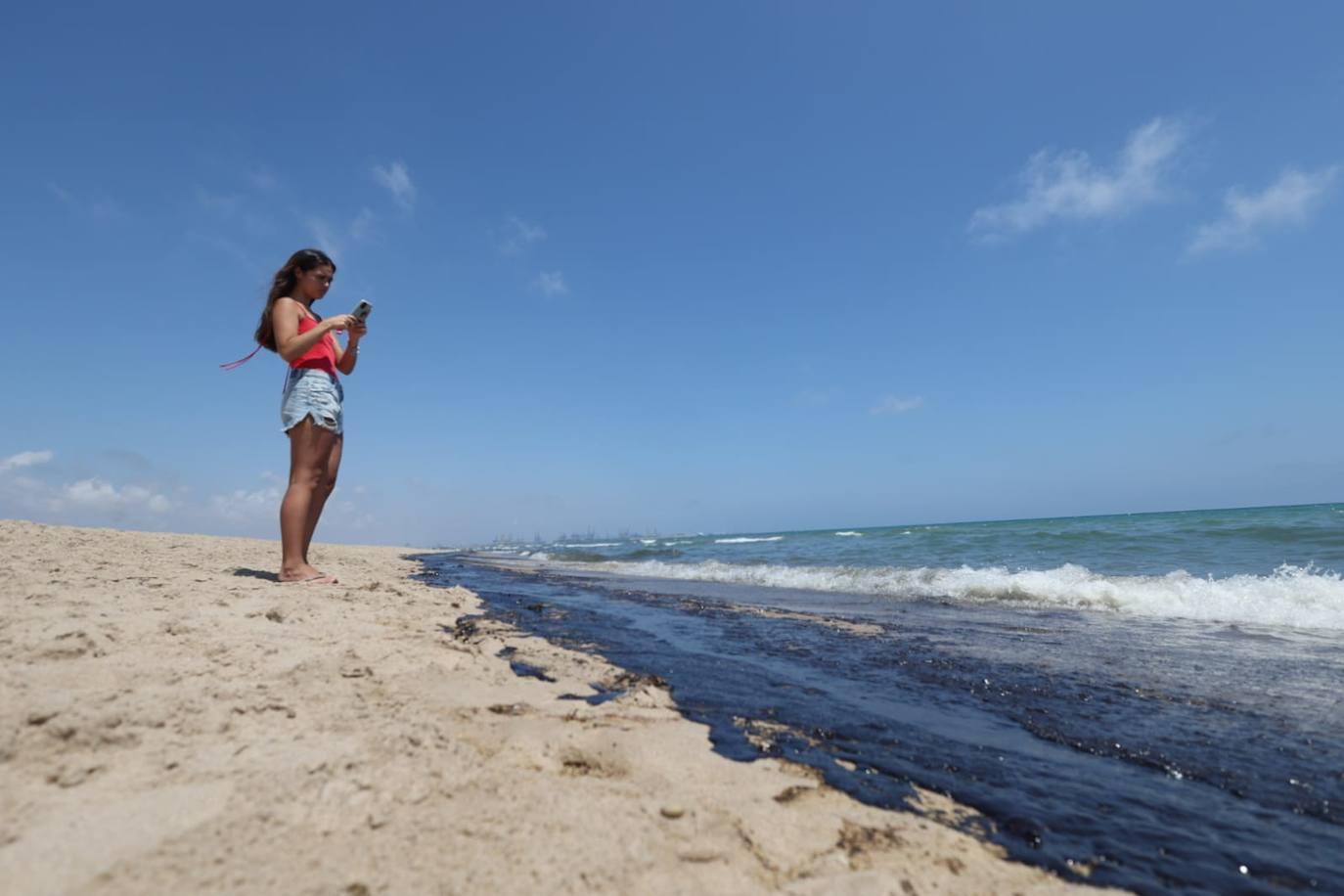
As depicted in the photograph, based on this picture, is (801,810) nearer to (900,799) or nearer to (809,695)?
(900,799)

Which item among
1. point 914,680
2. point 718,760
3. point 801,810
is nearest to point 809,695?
point 914,680

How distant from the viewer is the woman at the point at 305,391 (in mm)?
4055

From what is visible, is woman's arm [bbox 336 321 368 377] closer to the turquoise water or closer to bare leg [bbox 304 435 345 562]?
bare leg [bbox 304 435 345 562]

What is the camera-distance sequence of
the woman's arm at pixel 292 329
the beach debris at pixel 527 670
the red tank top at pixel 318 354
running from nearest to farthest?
1. the beach debris at pixel 527 670
2. the woman's arm at pixel 292 329
3. the red tank top at pixel 318 354

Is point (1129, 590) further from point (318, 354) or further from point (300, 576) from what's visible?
point (318, 354)

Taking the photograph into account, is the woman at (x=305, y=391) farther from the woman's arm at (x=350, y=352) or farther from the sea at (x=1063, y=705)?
the sea at (x=1063, y=705)

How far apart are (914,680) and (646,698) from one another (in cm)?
161

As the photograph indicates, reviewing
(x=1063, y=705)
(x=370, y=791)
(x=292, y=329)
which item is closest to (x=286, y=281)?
(x=292, y=329)

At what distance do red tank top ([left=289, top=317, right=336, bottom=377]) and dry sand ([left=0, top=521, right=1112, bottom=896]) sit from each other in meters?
2.12

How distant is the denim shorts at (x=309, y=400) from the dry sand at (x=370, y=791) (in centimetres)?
183

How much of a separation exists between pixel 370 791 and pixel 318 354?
11.9 ft

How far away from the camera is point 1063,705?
286 centimetres

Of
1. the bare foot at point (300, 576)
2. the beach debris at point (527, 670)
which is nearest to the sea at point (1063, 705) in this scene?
the beach debris at point (527, 670)

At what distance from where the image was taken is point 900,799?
5.79ft
